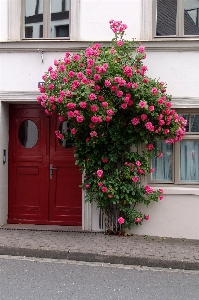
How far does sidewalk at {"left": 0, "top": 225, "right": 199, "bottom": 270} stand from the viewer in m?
6.83

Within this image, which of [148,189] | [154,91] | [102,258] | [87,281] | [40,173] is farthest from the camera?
[40,173]

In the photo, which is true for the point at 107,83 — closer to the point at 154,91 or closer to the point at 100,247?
the point at 154,91

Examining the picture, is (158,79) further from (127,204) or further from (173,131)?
(127,204)

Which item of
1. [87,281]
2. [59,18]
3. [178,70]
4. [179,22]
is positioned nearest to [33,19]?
[59,18]

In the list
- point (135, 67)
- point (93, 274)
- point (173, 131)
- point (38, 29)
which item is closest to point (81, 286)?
point (93, 274)

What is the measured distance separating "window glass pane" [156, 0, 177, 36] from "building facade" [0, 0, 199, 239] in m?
0.02

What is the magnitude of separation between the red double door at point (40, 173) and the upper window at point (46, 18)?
1.49 m

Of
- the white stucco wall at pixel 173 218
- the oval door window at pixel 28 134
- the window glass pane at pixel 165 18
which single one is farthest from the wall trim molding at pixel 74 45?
the white stucco wall at pixel 173 218

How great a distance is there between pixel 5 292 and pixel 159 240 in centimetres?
353

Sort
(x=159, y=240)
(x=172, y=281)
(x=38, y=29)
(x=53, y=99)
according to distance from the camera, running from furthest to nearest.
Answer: (x=38, y=29) < (x=159, y=240) < (x=53, y=99) < (x=172, y=281)

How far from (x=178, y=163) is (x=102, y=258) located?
2618 millimetres

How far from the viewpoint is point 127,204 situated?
823cm

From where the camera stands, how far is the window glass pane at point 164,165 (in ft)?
28.2

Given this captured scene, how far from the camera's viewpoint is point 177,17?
335 inches
